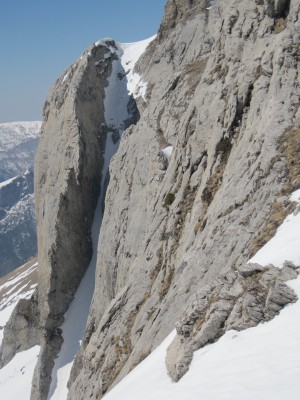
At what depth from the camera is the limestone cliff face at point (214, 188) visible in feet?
66.3

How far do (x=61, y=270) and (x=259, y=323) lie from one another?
158ft

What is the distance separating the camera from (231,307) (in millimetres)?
14531

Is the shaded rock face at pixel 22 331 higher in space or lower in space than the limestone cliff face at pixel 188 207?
lower

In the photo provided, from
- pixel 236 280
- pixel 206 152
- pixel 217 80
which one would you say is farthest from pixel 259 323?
pixel 217 80

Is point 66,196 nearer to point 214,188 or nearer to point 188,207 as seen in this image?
point 188,207

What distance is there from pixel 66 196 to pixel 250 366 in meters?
49.7

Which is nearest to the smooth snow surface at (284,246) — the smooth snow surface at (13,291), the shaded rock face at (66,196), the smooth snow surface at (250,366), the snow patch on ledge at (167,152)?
the smooth snow surface at (250,366)

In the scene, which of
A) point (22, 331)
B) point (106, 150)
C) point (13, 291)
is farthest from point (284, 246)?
point (13, 291)

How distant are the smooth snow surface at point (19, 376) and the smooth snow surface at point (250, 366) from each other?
47.9 m

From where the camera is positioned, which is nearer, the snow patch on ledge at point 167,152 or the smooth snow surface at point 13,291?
the snow patch on ledge at point 167,152

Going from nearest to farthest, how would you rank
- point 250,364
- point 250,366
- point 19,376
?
point 250,366, point 250,364, point 19,376

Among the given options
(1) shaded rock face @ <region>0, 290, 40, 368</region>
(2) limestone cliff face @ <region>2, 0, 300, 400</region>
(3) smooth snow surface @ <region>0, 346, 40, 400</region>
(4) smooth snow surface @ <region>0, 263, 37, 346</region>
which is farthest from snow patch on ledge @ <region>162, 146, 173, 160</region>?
(4) smooth snow surface @ <region>0, 263, 37, 346</region>

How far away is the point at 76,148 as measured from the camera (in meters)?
59.1

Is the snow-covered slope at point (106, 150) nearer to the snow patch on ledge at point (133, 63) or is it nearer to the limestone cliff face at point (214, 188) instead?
the snow patch on ledge at point (133, 63)
